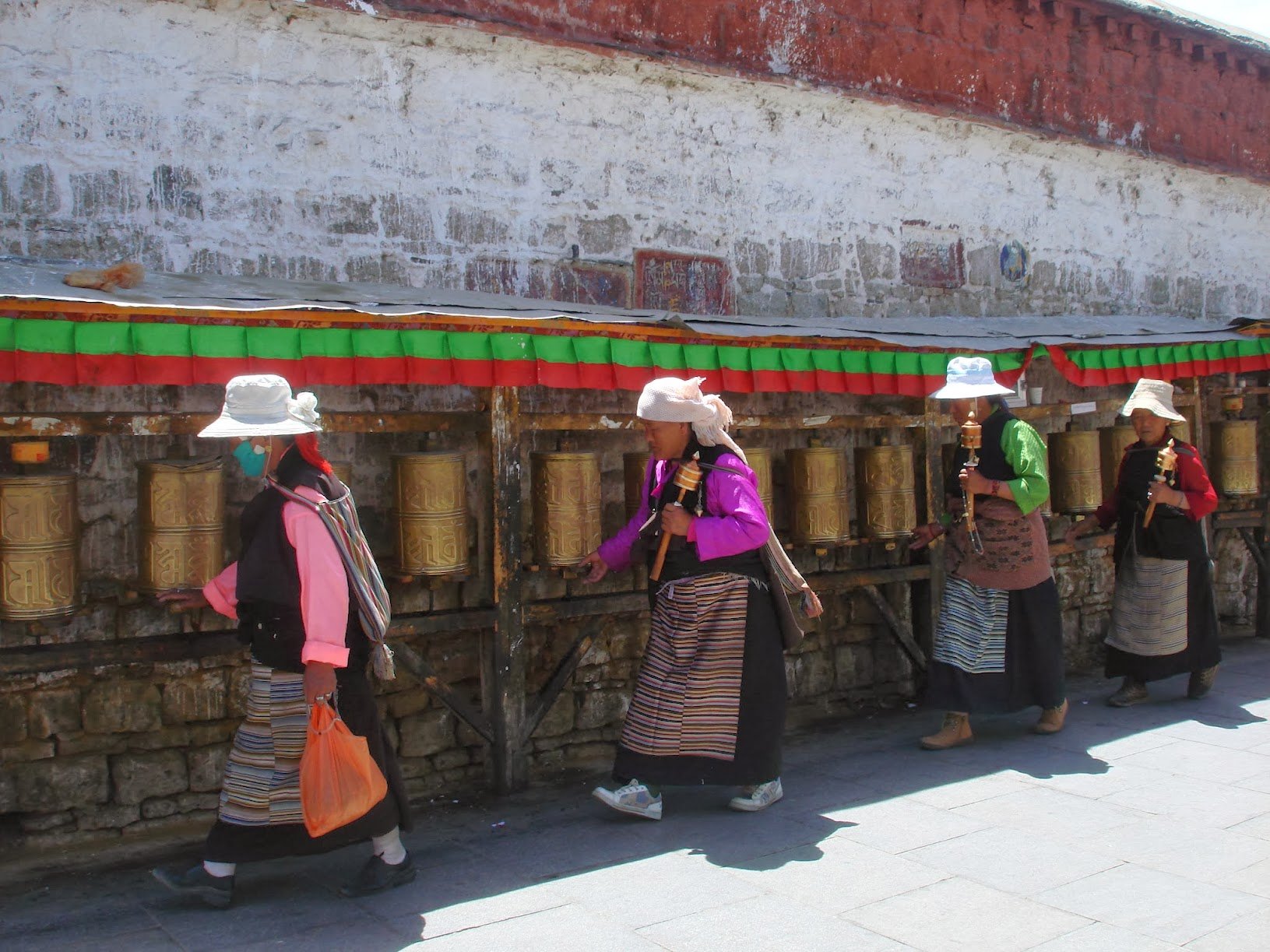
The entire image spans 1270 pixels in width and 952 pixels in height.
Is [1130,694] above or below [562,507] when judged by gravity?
below

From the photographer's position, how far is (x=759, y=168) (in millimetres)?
7293

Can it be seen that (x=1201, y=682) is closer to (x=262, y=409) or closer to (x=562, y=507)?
(x=562, y=507)

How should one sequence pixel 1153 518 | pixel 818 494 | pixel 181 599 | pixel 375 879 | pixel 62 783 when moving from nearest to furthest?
pixel 375 879, pixel 181 599, pixel 62 783, pixel 818 494, pixel 1153 518

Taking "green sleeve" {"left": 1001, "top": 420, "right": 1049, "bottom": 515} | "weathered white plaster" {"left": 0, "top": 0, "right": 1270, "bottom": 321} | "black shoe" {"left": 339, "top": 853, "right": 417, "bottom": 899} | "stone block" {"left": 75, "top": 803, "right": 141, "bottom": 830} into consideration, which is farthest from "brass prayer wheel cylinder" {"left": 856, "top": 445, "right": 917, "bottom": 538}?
"stone block" {"left": 75, "top": 803, "right": 141, "bottom": 830}

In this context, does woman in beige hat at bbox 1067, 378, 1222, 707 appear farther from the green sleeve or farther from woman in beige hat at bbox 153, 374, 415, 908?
woman in beige hat at bbox 153, 374, 415, 908

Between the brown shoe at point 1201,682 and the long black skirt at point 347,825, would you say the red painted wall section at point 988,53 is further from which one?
the brown shoe at point 1201,682

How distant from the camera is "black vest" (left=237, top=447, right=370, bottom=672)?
381cm

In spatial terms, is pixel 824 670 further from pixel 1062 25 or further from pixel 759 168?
pixel 1062 25

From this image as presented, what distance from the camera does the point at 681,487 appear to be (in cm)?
477

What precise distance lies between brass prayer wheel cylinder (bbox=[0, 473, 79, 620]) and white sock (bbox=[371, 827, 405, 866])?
1.37 meters

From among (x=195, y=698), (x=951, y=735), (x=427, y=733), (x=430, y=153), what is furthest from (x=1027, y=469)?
(x=195, y=698)

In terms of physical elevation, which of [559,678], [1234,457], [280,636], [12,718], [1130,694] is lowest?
[1130,694]

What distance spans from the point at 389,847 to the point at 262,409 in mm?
1497

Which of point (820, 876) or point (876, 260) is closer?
point (820, 876)
